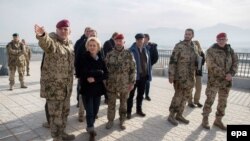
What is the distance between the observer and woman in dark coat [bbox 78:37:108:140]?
4.48m

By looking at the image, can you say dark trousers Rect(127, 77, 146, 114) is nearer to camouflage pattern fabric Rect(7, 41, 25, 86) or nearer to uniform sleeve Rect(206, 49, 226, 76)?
uniform sleeve Rect(206, 49, 226, 76)

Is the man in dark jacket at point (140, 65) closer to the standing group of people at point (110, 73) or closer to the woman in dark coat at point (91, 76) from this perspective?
the standing group of people at point (110, 73)

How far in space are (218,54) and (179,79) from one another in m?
0.95

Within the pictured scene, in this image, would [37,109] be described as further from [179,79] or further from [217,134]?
[217,134]

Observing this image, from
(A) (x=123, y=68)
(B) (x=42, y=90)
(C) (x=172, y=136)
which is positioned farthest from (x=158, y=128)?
(B) (x=42, y=90)

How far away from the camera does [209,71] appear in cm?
548

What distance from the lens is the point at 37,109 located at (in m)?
6.61

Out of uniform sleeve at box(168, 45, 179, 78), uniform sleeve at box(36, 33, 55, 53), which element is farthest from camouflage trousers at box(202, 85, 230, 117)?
uniform sleeve at box(36, 33, 55, 53)

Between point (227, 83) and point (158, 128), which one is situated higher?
point (227, 83)

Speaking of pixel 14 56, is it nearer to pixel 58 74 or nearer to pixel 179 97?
pixel 58 74

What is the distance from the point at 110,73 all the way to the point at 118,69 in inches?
7.4

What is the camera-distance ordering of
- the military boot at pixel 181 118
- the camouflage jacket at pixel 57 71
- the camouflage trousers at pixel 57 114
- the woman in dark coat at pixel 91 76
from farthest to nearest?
the military boot at pixel 181 118 → the woman in dark coat at pixel 91 76 → the camouflage trousers at pixel 57 114 → the camouflage jacket at pixel 57 71

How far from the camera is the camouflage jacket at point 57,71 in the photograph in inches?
153

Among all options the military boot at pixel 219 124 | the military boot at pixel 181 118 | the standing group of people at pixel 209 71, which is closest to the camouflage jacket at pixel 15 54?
the standing group of people at pixel 209 71
